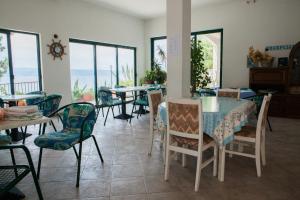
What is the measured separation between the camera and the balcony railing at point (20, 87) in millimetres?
5098

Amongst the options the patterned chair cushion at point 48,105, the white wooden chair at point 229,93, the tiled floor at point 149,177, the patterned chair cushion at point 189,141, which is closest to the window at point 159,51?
the white wooden chair at point 229,93

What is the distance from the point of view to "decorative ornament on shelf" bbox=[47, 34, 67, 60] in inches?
225

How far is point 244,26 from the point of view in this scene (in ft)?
20.5

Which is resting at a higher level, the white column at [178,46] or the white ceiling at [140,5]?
the white ceiling at [140,5]

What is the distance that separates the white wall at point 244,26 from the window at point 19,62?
457cm

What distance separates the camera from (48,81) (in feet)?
18.7

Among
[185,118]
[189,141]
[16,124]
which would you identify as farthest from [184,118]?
[16,124]

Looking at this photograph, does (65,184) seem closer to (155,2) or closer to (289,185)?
(289,185)

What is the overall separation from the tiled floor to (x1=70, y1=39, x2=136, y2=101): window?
3333mm

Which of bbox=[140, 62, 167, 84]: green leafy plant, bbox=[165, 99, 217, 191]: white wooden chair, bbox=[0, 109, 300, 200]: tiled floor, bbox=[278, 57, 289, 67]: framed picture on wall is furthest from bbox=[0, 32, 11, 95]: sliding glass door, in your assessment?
bbox=[278, 57, 289, 67]: framed picture on wall

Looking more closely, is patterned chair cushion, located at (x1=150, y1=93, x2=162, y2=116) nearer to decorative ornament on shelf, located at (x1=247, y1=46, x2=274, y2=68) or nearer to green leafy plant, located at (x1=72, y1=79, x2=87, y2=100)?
decorative ornament on shelf, located at (x1=247, y1=46, x2=274, y2=68)

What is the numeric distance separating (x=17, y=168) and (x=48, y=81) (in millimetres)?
4402

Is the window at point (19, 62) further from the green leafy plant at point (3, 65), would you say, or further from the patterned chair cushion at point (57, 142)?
the patterned chair cushion at point (57, 142)

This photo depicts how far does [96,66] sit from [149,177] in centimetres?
516
